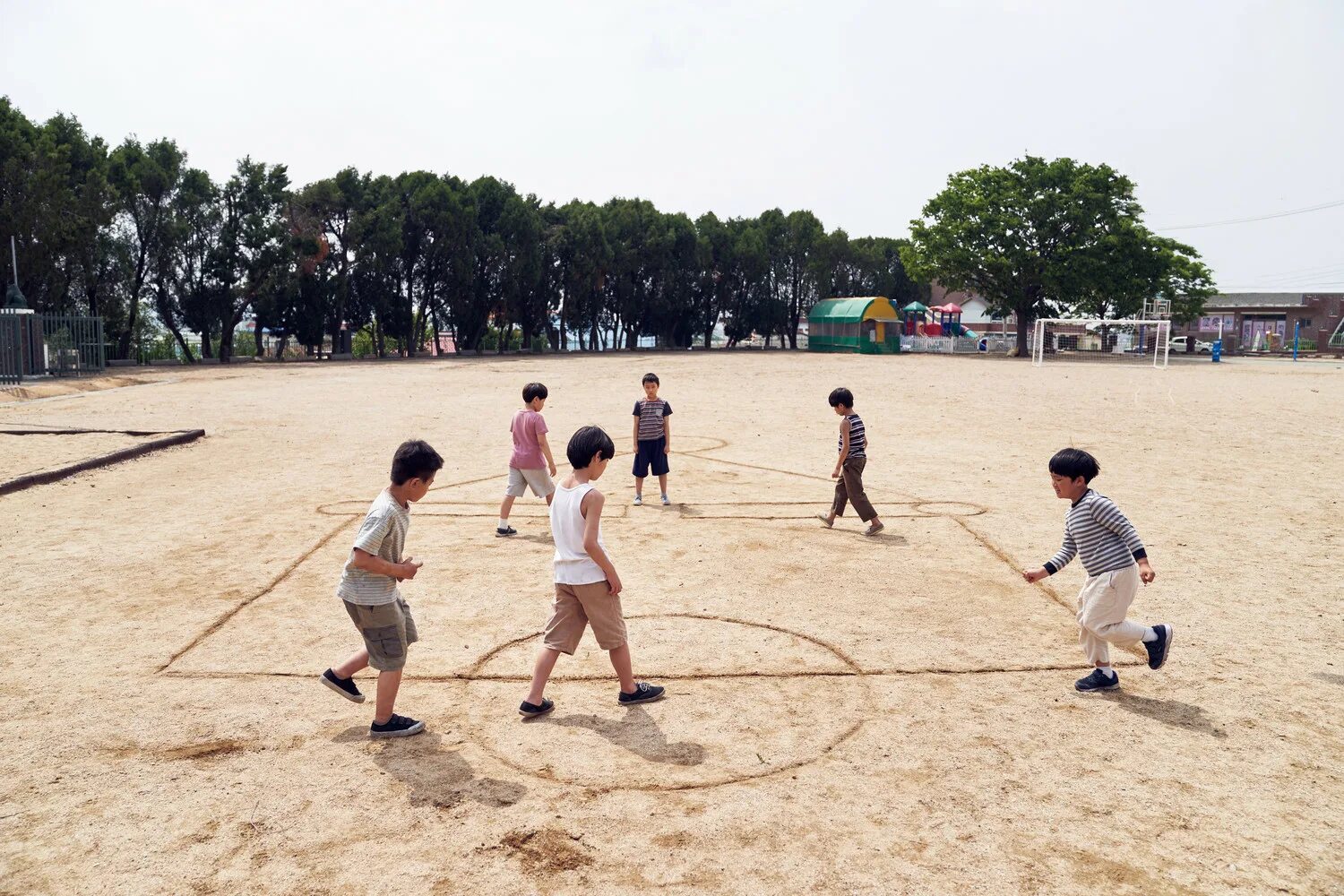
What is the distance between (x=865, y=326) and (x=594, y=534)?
57.0 metres

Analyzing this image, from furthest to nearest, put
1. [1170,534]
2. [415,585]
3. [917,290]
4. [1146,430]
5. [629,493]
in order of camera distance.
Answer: [917,290] → [1146,430] → [629,493] → [1170,534] → [415,585]

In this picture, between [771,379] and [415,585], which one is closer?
[415,585]

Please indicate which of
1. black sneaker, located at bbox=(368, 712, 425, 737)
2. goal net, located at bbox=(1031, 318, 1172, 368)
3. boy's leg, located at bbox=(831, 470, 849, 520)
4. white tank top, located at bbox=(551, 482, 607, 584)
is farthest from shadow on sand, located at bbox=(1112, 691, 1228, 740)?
goal net, located at bbox=(1031, 318, 1172, 368)

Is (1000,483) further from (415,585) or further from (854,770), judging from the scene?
(854,770)

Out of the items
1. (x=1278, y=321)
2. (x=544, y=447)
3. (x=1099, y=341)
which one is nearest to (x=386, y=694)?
(x=544, y=447)

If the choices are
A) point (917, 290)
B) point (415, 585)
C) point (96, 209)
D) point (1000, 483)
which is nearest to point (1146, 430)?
point (1000, 483)

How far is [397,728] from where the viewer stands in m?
5.16

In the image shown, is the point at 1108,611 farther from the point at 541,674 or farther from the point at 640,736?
the point at 541,674

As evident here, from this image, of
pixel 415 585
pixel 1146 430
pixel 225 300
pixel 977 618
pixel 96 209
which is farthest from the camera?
pixel 225 300

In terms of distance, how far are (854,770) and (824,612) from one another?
103 inches

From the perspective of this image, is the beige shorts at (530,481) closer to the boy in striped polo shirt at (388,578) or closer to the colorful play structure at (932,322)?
the boy in striped polo shirt at (388,578)

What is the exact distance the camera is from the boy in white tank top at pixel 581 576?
525 cm

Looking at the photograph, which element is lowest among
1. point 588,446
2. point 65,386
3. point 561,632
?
point 561,632

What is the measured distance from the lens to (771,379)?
3397 centimetres
